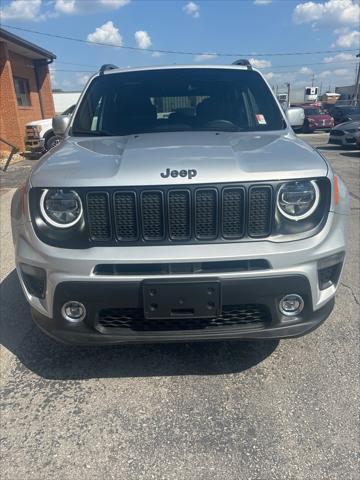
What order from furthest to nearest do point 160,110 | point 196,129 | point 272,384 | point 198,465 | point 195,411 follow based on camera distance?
point 160,110 → point 196,129 → point 272,384 → point 195,411 → point 198,465

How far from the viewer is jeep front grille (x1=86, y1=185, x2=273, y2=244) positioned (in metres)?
2.09

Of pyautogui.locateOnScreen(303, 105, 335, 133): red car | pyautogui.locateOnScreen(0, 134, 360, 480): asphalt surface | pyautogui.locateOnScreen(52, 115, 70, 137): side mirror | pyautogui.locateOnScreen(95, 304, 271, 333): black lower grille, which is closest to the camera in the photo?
pyautogui.locateOnScreen(0, 134, 360, 480): asphalt surface

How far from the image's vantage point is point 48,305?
2236 mm

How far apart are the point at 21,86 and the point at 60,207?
19.1m

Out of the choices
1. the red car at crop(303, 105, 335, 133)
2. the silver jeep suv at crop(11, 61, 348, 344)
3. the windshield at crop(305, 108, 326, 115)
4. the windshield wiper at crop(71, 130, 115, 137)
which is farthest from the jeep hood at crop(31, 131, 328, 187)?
the windshield at crop(305, 108, 326, 115)

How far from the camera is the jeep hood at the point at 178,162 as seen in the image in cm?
209

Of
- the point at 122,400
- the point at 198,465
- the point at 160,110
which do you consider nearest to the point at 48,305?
the point at 122,400

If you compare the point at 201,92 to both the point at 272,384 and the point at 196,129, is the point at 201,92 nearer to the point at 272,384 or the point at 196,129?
the point at 196,129

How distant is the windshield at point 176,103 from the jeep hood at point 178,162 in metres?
0.63

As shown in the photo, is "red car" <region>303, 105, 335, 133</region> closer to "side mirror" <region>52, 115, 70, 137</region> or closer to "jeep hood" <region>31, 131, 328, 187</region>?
"side mirror" <region>52, 115, 70, 137</region>

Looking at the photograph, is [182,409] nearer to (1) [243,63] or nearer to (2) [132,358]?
(2) [132,358]

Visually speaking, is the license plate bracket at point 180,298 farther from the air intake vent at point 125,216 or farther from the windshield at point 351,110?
the windshield at point 351,110

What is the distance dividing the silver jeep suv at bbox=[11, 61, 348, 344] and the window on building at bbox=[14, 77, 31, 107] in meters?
18.0

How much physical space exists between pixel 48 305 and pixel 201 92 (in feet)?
7.54
